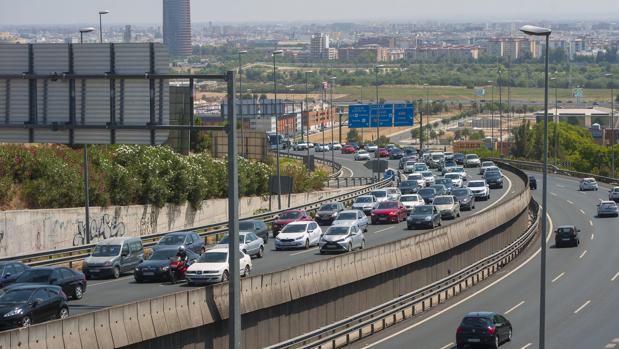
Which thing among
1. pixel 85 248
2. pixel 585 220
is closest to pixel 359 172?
pixel 585 220

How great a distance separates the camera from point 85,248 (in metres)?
48.5

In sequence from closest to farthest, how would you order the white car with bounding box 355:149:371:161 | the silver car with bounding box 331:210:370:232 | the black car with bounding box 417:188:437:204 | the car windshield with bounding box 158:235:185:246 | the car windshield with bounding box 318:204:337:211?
the car windshield with bounding box 158:235:185:246, the silver car with bounding box 331:210:370:232, the car windshield with bounding box 318:204:337:211, the black car with bounding box 417:188:437:204, the white car with bounding box 355:149:371:161

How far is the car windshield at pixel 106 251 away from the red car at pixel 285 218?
52.6 feet

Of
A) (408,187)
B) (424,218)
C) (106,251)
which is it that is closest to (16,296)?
(106,251)

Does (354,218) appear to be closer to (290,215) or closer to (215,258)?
(290,215)

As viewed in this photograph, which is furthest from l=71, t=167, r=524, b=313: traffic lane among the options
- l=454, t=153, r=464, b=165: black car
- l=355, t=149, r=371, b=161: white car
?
l=355, t=149, r=371, b=161: white car

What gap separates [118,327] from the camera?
91.1 feet

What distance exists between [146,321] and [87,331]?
2161 millimetres

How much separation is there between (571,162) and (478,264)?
328ft

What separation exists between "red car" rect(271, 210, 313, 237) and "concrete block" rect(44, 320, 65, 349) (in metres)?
34.9

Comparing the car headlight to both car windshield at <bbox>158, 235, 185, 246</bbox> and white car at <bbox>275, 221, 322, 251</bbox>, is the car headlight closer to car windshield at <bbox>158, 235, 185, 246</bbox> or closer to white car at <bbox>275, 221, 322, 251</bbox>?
car windshield at <bbox>158, 235, 185, 246</bbox>

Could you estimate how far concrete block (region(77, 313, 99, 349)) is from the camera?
2669 cm

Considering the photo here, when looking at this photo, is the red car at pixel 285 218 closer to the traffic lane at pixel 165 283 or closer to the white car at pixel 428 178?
the traffic lane at pixel 165 283

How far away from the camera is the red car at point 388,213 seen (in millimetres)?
67125
